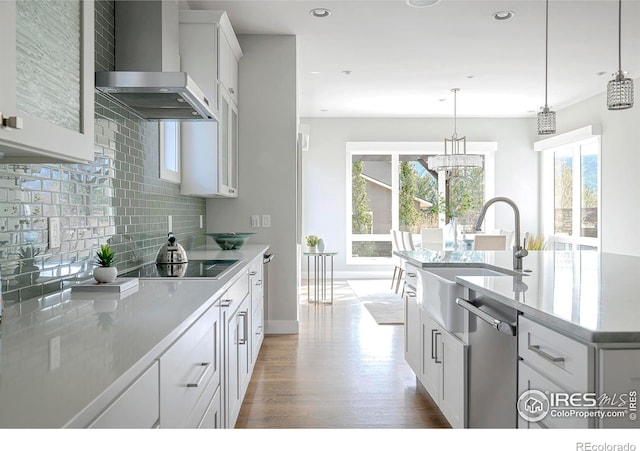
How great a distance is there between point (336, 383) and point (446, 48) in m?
3.50

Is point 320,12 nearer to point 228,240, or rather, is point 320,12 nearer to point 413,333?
point 228,240

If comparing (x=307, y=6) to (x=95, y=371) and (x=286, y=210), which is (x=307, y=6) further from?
(x=95, y=371)

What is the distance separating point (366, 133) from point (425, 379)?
20.5 ft

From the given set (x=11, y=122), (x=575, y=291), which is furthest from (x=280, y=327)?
(x=11, y=122)

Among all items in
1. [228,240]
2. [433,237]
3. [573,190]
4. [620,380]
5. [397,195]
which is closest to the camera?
[620,380]

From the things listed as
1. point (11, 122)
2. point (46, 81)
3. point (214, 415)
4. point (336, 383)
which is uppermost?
point (46, 81)

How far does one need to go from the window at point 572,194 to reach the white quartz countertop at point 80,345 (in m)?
7.02

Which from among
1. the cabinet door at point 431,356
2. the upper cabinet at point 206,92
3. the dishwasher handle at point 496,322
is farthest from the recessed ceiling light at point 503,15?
the dishwasher handle at point 496,322

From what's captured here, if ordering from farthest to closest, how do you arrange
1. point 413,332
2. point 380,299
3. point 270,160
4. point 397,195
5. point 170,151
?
point 397,195 < point 380,299 < point 270,160 < point 170,151 < point 413,332

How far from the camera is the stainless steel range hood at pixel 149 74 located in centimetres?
206

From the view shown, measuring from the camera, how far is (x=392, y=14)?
3912mm

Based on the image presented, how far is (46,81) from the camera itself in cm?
125

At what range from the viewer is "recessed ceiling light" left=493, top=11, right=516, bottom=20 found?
3898mm

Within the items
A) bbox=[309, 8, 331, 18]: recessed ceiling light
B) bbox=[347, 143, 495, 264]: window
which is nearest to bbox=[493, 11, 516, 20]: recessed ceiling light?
bbox=[309, 8, 331, 18]: recessed ceiling light
